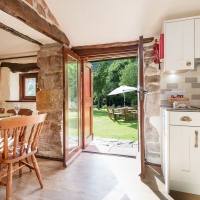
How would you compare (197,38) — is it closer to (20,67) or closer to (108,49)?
(108,49)

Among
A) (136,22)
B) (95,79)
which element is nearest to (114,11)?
(136,22)

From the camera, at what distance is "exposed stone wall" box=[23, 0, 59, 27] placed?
167cm

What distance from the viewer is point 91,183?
6.07 ft

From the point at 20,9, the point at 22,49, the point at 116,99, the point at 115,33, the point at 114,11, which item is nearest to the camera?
the point at 20,9

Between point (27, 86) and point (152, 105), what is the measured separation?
2.65 metres

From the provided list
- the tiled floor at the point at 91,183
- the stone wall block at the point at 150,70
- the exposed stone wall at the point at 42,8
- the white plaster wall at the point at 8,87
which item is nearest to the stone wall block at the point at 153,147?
the tiled floor at the point at 91,183

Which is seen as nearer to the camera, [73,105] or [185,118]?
[185,118]

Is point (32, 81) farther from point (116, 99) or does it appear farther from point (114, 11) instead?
point (116, 99)

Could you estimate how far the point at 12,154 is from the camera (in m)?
1.54

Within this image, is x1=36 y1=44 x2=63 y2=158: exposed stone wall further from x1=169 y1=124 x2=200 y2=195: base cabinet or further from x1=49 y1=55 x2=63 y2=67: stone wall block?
x1=169 y1=124 x2=200 y2=195: base cabinet

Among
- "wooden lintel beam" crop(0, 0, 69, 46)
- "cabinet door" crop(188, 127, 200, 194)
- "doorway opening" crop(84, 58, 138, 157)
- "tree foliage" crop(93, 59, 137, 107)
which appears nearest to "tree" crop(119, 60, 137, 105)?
"doorway opening" crop(84, 58, 138, 157)

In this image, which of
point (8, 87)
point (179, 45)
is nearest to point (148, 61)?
point (179, 45)

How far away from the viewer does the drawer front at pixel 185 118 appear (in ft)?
5.09

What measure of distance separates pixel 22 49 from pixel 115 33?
1.88 meters
